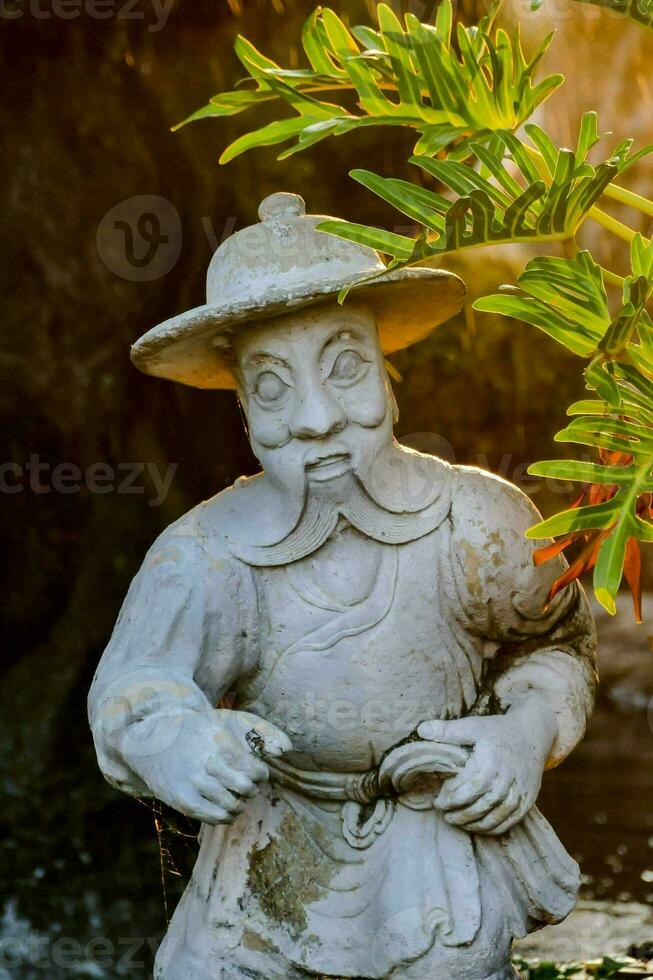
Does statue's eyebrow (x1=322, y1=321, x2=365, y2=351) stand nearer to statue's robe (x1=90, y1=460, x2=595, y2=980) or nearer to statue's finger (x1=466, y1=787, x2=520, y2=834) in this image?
statue's robe (x1=90, y1=460, x2=595, y2=980)

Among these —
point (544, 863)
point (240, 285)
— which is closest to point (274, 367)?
point (240, 285)

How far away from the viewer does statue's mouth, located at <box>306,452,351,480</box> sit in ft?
7.54

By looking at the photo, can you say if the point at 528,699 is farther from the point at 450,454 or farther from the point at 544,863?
the point at 450,454

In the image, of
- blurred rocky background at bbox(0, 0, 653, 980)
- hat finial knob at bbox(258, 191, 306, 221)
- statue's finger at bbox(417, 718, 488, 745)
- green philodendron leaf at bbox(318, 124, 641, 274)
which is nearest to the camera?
green philodendron leaf at bbox(318, 124, 641, 274)

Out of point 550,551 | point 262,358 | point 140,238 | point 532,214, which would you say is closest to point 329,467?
point 262,358

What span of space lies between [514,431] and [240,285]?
3.83m

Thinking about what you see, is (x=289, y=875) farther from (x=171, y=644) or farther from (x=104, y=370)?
(x=104, y=370)

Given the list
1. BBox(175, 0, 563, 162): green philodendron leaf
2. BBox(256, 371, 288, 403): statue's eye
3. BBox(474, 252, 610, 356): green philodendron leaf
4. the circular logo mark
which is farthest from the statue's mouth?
the circular logo mark

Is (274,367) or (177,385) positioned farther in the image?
(177,385)

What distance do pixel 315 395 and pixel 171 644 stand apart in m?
0.41

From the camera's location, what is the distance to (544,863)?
2.42 m

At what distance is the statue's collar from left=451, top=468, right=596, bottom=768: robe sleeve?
0.17 ft

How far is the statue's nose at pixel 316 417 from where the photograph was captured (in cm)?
226

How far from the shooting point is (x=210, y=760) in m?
2.09
